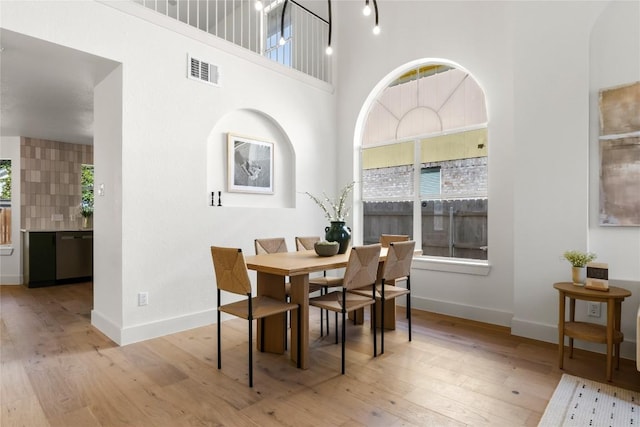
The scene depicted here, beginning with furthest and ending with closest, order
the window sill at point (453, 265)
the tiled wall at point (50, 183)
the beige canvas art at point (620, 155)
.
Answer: the tiled wall at point (50, 183)
the window sill at point (453, 265)
the beige canvas art at point (620, 155)

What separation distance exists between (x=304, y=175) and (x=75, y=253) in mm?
4217

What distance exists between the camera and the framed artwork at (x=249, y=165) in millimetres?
4012

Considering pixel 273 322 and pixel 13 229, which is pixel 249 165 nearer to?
pixel 273 322

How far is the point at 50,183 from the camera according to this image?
624cm

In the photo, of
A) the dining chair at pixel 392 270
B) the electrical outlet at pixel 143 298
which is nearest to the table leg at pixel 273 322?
the dining chair at pixel 392 270

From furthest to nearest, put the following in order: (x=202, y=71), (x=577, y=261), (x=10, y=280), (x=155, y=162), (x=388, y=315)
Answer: (x=10, y=280), (x=202, y=71), (x=388, y=315), (x=155, y=162), (x=577, y=261)

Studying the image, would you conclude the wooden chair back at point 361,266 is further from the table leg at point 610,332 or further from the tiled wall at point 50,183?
the tiled wall at point 50,183

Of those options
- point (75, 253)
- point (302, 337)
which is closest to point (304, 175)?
point (302, 337)

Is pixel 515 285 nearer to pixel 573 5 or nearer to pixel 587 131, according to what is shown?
pixel 587 131

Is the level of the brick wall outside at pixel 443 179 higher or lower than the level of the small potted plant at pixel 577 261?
higher

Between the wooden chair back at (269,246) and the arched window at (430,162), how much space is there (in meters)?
1.68

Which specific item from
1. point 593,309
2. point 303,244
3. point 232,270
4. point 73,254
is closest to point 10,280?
point 73,254

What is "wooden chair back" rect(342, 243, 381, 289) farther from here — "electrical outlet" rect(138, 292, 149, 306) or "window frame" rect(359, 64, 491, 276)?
"electrical outlet" rect(138, 292, 149, 306)

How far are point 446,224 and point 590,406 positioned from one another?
2.29 m
